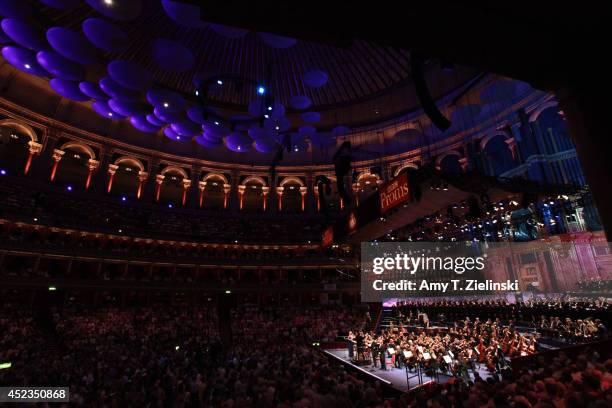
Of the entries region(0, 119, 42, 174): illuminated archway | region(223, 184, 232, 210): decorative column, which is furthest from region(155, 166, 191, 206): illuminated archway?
region(0, 119, 42, 174): illuminated archway

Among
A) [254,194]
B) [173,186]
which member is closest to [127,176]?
[173,186]

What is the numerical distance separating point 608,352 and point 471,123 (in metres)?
21.5

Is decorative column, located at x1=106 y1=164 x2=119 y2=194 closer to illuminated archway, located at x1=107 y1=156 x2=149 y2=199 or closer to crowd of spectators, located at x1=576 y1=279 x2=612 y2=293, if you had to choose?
illuminated archway, located at x1=107 y1=156 x2=149 y2=199

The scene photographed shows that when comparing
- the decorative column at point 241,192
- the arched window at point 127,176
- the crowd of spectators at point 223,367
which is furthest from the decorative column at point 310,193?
the arched window at point 127,176

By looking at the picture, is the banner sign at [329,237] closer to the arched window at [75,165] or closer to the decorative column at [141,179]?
the decorative column at [141,179]

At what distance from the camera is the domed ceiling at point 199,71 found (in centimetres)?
1036

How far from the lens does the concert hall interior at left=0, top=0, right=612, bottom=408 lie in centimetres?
372

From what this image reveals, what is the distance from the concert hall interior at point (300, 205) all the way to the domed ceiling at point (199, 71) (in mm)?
146

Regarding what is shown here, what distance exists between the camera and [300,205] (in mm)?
36625

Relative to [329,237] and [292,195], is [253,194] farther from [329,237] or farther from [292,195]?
[329,237]

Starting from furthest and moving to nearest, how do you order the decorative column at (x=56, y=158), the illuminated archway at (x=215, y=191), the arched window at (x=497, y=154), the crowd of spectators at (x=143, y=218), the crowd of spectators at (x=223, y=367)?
1. the illuminated archway at (x=215, y=191)
2. the decorative column at (x=56, y=158)
3. the arched window at (x=497, y=154)
4. the crowd of spectators at (x=143, y=218)
5. the crowd of spectators at (x=223, y=367)

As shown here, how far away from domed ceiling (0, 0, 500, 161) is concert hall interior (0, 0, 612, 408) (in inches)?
5.7

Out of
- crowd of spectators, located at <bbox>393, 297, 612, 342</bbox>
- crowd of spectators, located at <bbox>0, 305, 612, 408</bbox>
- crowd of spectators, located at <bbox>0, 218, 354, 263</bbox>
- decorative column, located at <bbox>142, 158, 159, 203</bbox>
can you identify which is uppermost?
decorative column, located at <bbox>142, 158, 159, 203</bbox>

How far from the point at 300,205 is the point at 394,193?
85.3 ft
